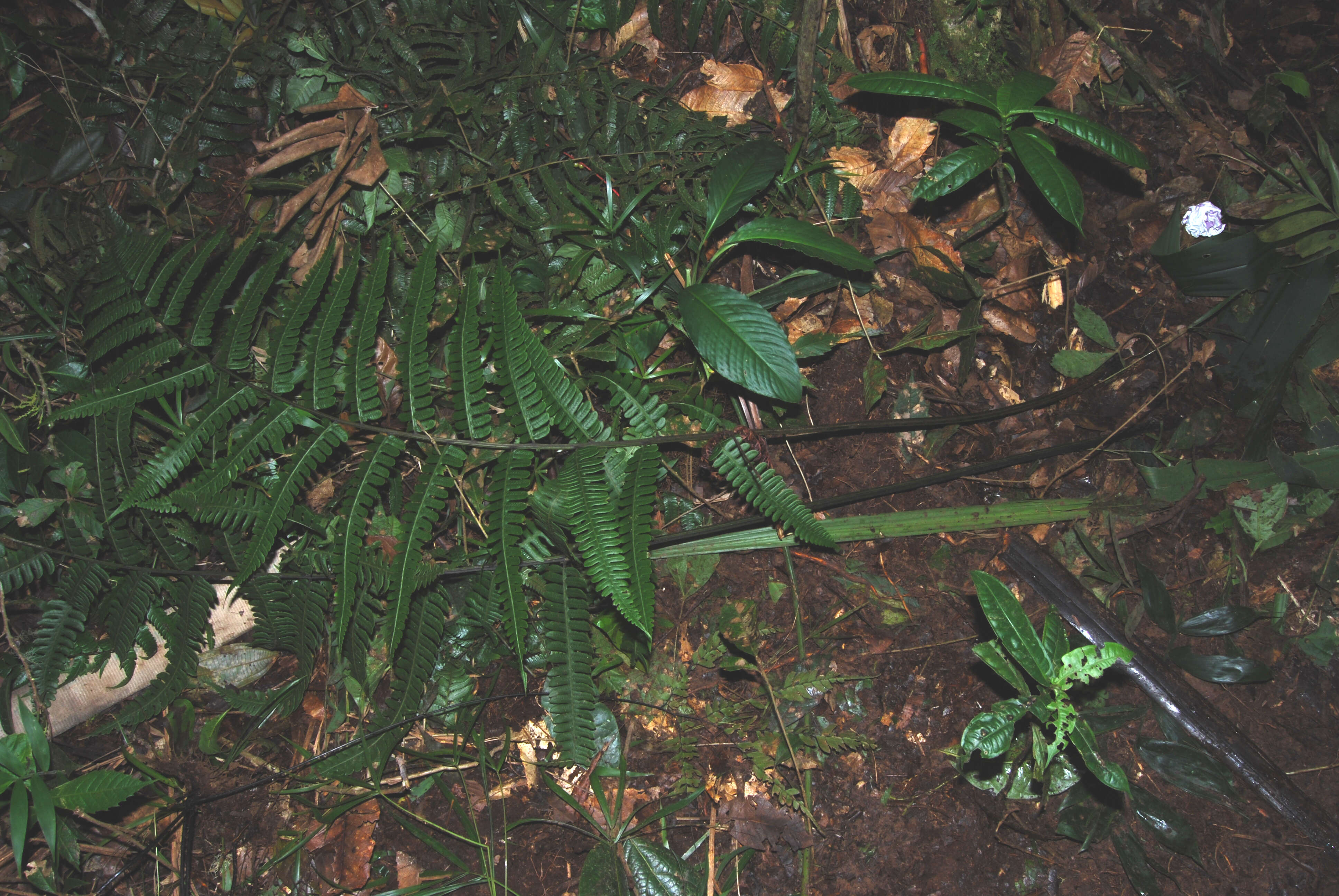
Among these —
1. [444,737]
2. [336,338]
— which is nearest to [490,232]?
[336,338]

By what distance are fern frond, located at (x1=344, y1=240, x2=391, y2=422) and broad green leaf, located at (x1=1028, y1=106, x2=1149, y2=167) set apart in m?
1.79

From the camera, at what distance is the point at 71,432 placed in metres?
2.23

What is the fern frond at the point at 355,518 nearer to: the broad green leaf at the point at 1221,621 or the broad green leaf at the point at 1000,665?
the broad green leaf at the point at 1000,665

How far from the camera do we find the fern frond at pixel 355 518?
1.80 meters

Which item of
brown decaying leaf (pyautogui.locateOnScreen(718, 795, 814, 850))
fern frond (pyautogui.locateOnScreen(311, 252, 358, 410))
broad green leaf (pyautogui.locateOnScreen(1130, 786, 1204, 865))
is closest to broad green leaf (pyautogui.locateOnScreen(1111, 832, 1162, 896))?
broad green leaf (pyautogui.locateOnScreen(1130, 786, 1204, 865))

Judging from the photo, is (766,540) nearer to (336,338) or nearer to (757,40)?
(336,338)

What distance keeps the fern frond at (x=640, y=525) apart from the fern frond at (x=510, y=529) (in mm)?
264

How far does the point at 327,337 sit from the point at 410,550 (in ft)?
2.07

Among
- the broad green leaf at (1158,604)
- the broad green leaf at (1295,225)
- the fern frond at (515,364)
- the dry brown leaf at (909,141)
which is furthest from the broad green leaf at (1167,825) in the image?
the dry brown leaf at (909,141)

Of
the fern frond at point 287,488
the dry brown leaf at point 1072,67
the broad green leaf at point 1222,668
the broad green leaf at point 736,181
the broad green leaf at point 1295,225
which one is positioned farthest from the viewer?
the dry brown leaf at point 1072,67

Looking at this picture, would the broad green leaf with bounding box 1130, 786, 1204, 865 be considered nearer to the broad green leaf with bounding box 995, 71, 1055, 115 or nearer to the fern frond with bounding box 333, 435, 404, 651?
the broad green leaf with bounding box 995, 71, 1055, 115

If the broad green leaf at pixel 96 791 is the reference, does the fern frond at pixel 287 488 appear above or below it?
above

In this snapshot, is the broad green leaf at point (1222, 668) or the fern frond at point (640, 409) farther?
the broad green leaf at point (1222, 668)

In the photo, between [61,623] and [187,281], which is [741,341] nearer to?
[187,281]
